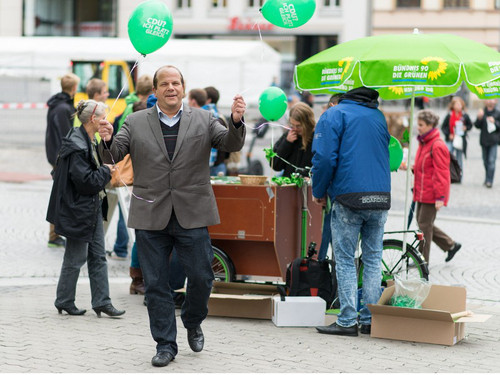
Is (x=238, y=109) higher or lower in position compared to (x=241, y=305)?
higher

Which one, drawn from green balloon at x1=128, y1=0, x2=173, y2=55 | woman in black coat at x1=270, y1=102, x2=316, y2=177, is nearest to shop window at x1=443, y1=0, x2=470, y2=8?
woman in black coat at x1=270, y1=102, x2=316, y2=177

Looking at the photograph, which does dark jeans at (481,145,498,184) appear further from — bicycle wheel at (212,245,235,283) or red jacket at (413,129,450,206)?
bicycle wheel at (212,245,235,283)

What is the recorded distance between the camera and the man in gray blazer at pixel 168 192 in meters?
5.70

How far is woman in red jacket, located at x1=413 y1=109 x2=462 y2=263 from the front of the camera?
9.07 metres

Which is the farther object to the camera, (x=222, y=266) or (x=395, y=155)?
(x=222, y=266)

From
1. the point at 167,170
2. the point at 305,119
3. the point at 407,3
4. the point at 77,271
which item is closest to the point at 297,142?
the point at 305,119

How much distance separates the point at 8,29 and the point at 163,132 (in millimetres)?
43927

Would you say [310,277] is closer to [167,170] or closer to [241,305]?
[241,305]

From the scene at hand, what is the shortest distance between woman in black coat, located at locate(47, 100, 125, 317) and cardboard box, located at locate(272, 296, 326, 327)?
1.25 metres

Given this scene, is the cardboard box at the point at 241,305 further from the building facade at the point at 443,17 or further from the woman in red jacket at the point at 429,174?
the building facade at the point at 443,17

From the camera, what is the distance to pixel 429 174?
9180mm

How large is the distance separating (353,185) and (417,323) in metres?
1.06

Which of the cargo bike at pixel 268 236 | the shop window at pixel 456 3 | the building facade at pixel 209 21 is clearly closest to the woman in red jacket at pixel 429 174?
the cargo bike at pixel 268 236

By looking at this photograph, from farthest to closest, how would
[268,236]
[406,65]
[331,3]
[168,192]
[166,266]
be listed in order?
[331,3] < [268,236] < [406,65] < [166,266] < [168,192]
